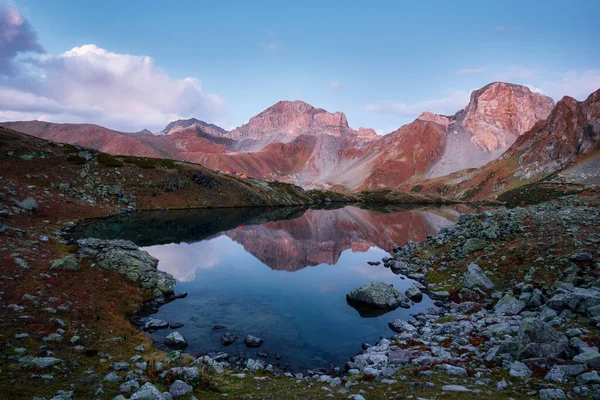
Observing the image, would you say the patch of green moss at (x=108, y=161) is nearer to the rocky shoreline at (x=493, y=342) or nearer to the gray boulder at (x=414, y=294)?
the rocky shoreline at (x=493, y=342)

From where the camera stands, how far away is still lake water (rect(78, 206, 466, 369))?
2358cm

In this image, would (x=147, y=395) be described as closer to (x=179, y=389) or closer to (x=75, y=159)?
(x=179, y=389)

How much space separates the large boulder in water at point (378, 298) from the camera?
3035 cm

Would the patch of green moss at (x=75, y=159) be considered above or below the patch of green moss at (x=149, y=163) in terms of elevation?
below

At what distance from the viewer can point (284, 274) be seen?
1703 inches

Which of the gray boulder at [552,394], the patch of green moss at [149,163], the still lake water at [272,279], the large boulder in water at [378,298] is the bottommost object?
the still lake water at [272,279]

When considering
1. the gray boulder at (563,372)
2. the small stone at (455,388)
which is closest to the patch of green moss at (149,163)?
the small stone at (455,388)

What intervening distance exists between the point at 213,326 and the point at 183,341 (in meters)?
3.66

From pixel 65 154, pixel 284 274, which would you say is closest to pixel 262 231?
pixel 284 274

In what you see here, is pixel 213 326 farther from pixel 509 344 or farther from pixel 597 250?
pixel 597 250

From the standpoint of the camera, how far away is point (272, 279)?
40562 millimetres

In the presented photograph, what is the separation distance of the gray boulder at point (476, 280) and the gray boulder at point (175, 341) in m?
25.3

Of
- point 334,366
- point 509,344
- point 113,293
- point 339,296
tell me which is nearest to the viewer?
point 509,344

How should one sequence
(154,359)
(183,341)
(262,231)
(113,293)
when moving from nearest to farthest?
(154,359), (183,341), (113,293), (262,231)
